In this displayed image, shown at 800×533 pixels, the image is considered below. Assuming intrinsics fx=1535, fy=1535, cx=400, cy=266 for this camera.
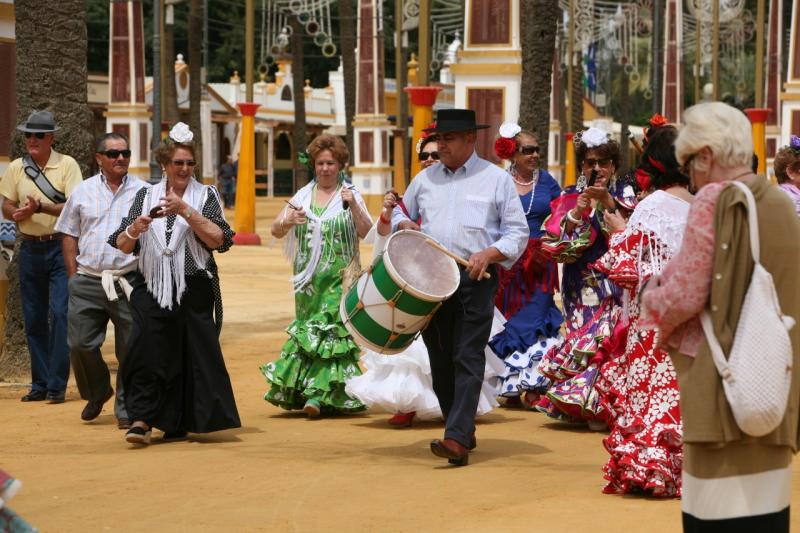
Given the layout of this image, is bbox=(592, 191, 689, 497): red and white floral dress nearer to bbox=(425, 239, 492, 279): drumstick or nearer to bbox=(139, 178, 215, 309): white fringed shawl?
bbox=(425, 239, 492, 279): drumstick

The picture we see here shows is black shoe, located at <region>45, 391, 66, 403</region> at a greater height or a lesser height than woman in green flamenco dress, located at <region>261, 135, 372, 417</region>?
lesser

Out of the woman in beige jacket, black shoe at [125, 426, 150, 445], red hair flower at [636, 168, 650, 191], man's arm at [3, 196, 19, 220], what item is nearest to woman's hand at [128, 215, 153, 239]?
black shoe at [125, 426, 150, 445]

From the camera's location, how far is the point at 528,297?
10.9 meters

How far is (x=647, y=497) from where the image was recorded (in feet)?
24.7

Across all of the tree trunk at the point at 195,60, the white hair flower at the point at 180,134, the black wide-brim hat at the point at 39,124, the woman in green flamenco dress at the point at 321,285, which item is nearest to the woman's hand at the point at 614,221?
the woman in green flamenco dress at the point at 321,285

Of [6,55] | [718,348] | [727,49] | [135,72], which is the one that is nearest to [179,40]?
[727,49]

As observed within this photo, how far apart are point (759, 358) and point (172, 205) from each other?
15.4ft

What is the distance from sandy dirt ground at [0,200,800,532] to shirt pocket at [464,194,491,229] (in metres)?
1.33

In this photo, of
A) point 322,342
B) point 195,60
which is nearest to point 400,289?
point 322,342

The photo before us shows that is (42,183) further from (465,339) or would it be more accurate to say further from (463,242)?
(465,339)

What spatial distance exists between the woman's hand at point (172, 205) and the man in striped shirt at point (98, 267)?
47.4 inches

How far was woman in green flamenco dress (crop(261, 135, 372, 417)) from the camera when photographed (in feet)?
33.6

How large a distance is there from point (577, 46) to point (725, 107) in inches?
1629

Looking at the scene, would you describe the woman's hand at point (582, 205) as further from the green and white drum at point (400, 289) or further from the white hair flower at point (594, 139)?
the green and white drum at point (400, 289)
